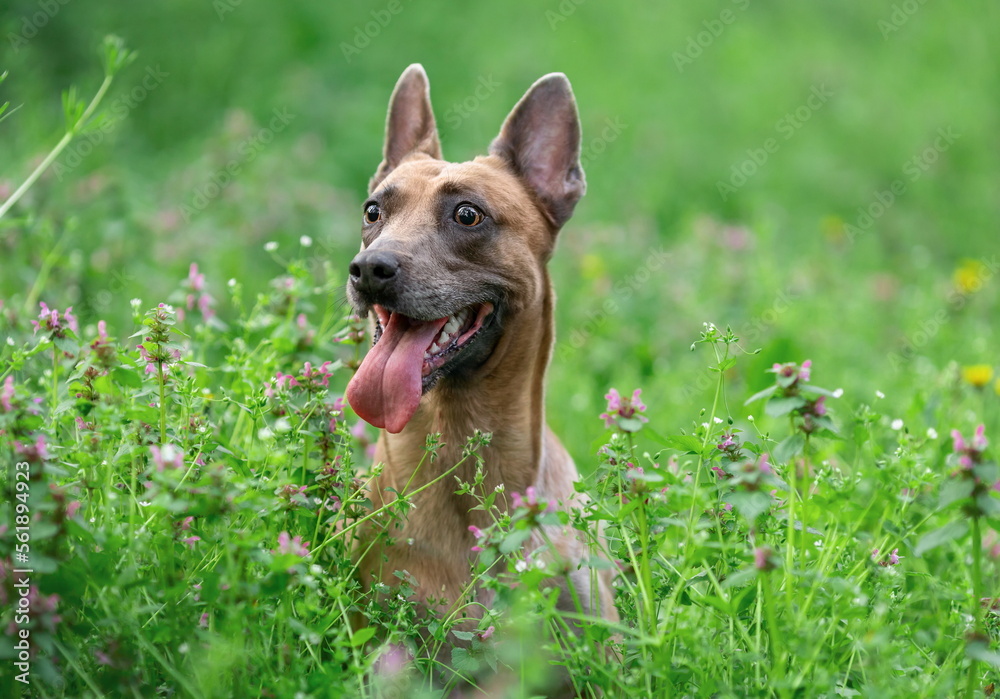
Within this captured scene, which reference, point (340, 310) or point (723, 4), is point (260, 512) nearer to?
point (340, 310)

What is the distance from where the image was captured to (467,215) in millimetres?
3168

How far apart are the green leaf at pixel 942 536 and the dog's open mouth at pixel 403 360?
4.71ft

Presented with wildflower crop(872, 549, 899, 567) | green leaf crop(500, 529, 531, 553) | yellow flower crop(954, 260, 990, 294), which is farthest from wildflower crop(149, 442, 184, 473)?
yellow flower crop(954, 260, 990, 294)

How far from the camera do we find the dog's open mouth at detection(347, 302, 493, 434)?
2.85m

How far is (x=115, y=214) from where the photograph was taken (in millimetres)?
5234

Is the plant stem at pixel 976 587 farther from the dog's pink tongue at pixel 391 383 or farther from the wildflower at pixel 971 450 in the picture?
the dog's pink tongue at pixel 391 383

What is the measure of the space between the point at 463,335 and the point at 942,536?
1.60 m

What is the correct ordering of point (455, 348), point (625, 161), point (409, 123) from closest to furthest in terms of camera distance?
point (455, 348)
point (409, 123)
point (625, 161)

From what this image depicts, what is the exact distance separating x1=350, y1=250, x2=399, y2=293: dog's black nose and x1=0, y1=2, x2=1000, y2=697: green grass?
15.6 inches

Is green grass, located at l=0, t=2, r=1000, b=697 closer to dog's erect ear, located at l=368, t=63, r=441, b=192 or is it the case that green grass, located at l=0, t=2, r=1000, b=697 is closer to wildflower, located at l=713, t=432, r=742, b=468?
wildflower, located at l=713, t=432, r=742, b=468

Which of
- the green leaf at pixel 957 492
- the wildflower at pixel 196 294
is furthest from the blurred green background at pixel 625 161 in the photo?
the green leaf at pixel 957 492

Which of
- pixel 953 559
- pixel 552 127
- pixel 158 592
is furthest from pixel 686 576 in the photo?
pixel 552 127

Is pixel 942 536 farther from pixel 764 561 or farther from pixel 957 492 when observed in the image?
pixel 764 561

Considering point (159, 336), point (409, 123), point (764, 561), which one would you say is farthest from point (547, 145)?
point (764, 561)
